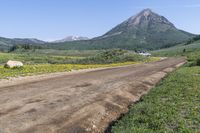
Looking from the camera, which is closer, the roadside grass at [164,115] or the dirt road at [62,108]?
the roadside grass at [164,115]

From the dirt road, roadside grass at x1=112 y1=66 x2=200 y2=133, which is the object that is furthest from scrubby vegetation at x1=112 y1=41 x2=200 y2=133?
the dirt road

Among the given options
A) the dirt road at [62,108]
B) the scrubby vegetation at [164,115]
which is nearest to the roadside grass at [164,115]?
the scrubby vegetation at [164,115]

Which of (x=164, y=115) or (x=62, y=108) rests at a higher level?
(x=164, y=115)

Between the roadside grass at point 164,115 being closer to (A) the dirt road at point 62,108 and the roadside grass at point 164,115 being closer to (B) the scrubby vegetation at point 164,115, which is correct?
(B) the scrubby vegetation at point 164,115

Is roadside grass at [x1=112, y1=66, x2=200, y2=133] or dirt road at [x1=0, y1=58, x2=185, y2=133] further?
dirt road at [x1=0, y1=58, x2=185, y2=133]

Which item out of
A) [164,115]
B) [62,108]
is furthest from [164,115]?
[62,108]

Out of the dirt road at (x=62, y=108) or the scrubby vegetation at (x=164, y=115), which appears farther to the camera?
the dirt road at (x=62, y=108)

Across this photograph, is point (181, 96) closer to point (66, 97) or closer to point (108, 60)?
point (66, 97)

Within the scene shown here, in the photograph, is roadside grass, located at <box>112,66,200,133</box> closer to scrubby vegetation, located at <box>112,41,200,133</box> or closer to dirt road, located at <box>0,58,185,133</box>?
scrubby vegetation, located at <box>112,41,200,133</box>

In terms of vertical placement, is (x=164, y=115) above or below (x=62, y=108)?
above

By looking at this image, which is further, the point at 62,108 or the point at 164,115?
the point at 62,108

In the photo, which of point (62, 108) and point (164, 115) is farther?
point (62, 108)

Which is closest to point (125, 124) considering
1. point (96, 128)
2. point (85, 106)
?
point (96, 128)

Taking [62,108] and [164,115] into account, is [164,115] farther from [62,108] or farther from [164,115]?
[62,108]
